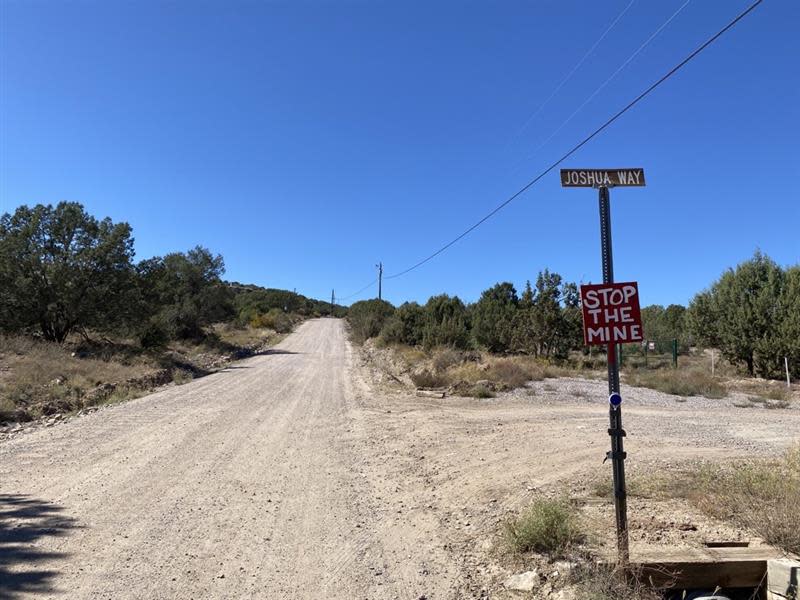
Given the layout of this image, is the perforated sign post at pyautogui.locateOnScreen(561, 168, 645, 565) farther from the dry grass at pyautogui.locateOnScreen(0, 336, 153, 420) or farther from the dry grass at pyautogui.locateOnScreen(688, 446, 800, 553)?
the dry grass at pyautogui.locateOnScreen(0, 336, 153, 420)

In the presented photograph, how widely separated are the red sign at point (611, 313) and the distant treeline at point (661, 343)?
26488 mm

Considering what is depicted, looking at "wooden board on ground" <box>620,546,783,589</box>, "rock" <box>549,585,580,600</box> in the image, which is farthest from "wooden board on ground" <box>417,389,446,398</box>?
"rock" <box>549,585,580,600</box>

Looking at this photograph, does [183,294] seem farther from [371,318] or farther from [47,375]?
[47,375]

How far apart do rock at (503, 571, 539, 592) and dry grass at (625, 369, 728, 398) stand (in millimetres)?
18206

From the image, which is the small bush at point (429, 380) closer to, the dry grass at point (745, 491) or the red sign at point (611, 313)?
the dry grass at point (745, 491)

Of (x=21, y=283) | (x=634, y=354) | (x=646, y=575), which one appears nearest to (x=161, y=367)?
(x=21, y=283)

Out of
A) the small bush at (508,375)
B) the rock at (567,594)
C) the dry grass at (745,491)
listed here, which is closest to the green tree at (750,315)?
the small bush at (508,375)

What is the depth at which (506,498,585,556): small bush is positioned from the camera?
5359mm

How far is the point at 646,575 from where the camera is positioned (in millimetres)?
4938

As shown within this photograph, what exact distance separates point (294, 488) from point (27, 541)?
3190 mm

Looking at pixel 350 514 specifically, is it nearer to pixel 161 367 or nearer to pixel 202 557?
pixel 202 557

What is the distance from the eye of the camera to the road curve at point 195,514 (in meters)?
4.93

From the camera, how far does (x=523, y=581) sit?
4883 millimetres

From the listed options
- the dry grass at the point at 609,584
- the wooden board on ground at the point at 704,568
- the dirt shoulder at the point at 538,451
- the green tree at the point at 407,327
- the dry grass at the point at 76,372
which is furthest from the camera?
the green tree at the point at 407,327
